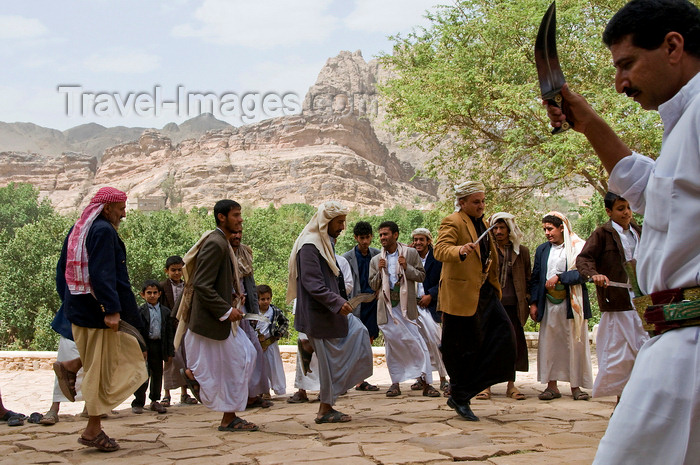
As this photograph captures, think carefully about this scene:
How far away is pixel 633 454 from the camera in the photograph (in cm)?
177

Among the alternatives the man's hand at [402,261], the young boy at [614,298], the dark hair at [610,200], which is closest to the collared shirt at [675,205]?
the young boy at [614,298]

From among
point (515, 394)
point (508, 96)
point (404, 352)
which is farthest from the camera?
point (508, 96)

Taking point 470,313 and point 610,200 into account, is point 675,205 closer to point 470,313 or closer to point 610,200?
point 470,313

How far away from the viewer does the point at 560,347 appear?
23.1 ft

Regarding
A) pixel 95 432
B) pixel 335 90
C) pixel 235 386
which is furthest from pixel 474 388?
pixel 335 90

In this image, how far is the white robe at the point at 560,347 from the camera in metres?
6.97

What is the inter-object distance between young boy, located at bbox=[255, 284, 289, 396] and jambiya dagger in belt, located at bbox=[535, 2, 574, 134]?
5.60 metres

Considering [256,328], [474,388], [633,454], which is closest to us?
[633,454]

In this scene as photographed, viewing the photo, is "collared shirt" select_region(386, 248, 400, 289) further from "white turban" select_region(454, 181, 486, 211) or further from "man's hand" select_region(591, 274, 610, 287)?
"man's hand" select_region(591, 274, 610, 287)

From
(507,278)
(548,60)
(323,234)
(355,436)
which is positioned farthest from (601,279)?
(548,60)

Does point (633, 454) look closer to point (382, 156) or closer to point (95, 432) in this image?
point (95, 432)

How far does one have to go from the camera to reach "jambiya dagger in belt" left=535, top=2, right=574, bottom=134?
7.02 ft

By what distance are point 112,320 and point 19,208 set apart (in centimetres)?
7469

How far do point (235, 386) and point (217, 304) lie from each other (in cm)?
63
